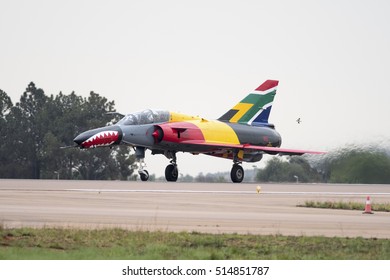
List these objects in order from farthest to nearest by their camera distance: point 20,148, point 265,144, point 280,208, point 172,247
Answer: point 20,148 → point 265,144 → point 280,208 → point 172,247

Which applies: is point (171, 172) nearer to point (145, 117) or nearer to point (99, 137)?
point (145, 117)

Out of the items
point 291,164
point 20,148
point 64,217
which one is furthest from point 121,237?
point 20,148

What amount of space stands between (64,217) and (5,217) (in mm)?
1221

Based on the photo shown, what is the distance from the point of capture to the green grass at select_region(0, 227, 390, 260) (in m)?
17.1

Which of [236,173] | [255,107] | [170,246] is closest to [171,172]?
[236,173]

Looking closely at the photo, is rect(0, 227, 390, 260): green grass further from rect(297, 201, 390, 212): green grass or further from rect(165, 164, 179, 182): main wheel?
rect(165, 164, 179, 182): main wheel

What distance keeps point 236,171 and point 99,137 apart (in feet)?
24.3

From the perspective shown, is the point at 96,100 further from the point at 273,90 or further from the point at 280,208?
the point at 280,208

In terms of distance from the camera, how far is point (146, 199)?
30.2 meters

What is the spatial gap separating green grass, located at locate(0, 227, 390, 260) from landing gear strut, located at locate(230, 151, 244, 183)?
97.7 feet

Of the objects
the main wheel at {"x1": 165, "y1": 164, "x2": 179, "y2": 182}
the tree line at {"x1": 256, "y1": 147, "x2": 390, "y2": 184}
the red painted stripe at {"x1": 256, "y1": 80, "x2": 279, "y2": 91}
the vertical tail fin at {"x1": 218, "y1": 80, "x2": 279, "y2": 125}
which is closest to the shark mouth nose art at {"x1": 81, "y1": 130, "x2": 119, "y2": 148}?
the main wheel at {"x1": 165, "y1": 164, "x2": 179, "y2": 182}

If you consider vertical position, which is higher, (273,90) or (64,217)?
(273,90)

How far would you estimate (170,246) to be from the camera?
18047mm

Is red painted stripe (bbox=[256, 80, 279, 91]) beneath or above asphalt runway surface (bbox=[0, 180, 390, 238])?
above
